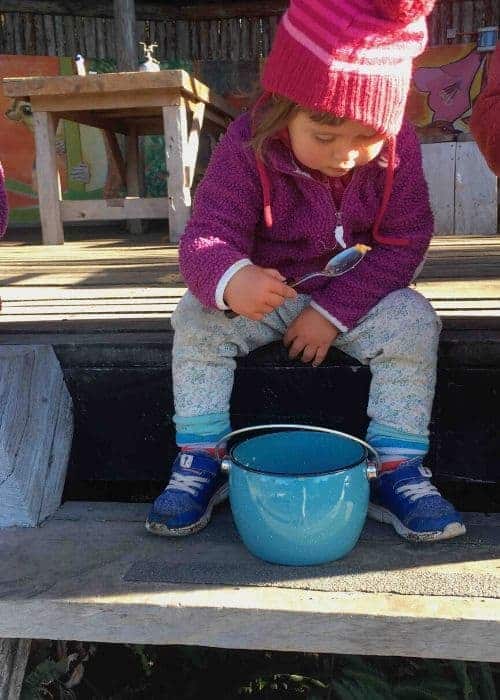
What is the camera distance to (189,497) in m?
1.24

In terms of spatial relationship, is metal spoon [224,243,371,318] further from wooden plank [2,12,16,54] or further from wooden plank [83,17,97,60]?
wooden plank [2,12,16,54]

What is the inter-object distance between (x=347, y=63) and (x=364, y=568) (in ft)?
2.50

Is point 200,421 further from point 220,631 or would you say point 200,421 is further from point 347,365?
point 220,631

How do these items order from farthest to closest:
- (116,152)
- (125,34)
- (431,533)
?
(116,152) < (125,34) < (431,533)

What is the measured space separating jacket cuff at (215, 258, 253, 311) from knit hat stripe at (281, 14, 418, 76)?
33 centimetres

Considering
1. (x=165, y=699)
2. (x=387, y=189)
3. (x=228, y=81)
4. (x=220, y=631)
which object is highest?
(x=228, y=81)

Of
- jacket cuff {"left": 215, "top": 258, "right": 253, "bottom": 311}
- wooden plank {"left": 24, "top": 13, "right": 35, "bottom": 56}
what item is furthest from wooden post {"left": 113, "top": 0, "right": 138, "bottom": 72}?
jacket cuff {"left": 215, "top": 258, "right": 253, "bottom": 311}

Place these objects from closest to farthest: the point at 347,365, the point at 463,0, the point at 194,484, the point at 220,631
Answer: the point at 220,631, the point at 194,484, the point at 347,365, the point at 463,0

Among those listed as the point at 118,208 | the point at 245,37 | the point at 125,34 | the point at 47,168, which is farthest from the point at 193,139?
the point at 245,37

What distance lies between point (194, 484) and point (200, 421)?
0.38ft

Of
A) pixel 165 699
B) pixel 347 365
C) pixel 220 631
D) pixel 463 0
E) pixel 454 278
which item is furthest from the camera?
pixel 463 0

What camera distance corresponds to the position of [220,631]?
0.99m

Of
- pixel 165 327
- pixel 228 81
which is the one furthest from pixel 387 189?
pixel 228 81

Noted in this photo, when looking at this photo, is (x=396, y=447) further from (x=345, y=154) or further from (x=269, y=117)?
(x=269, y=117)
